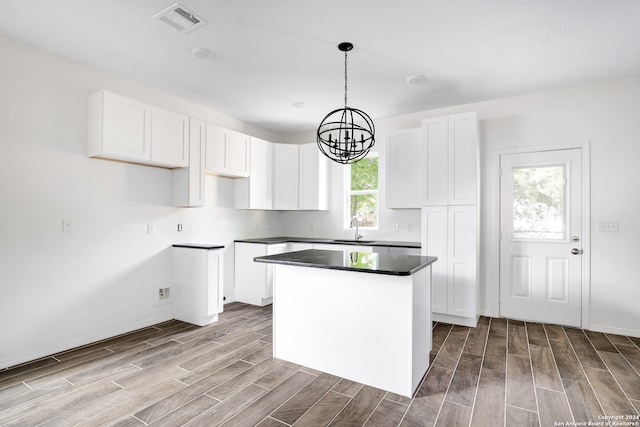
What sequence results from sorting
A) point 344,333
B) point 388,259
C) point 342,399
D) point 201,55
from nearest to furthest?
point 342,399 < point 344,333 < point 388,259 < point 201,55

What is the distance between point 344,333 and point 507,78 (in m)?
3.18

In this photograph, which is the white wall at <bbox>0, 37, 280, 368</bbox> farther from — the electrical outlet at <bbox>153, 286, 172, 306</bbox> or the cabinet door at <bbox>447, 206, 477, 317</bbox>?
the cabinet door at <bbox>447, 206, 477, 317</bbox>

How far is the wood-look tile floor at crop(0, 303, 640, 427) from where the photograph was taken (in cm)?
204

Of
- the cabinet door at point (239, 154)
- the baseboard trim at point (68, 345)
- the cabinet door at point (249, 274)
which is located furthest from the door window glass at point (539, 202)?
the baseboard trim at point (68, 345)

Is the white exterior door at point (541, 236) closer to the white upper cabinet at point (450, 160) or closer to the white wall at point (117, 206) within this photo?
A: the white wall at point (117, 206)

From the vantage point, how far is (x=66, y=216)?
305 centimetres

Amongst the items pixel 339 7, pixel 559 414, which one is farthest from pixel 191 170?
pixel 559 414

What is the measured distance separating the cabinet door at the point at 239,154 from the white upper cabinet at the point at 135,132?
0.69 m

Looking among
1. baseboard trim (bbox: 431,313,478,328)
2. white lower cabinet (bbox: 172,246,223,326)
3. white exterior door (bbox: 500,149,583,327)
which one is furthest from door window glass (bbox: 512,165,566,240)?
white lower cabinet (bbox: 172,246,223,326)

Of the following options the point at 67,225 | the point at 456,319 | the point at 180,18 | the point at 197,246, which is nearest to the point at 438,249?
the point at 456,319

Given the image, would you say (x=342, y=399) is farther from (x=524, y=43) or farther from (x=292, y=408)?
(x=524, y=43)

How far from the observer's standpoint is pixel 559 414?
2062 mm

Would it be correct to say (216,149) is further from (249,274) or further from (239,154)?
(249,274)

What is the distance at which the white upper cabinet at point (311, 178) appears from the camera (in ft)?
17.1
